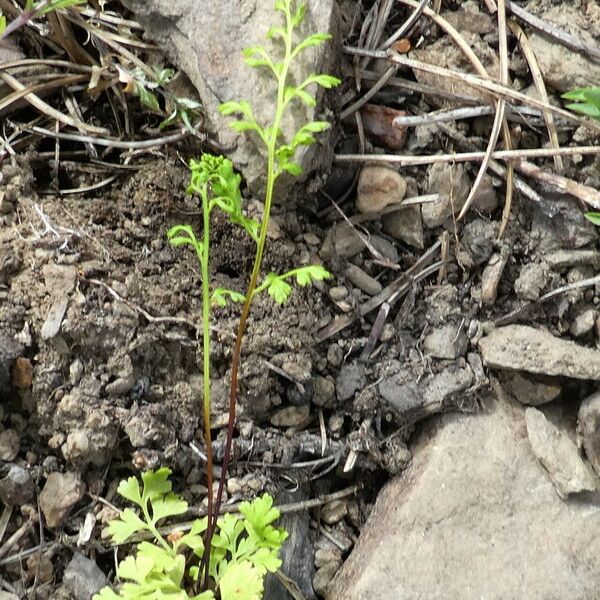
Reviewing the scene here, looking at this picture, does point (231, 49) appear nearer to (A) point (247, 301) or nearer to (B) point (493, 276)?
(A) point (247, 301)

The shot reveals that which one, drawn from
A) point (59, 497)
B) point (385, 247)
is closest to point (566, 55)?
point (385, 247)

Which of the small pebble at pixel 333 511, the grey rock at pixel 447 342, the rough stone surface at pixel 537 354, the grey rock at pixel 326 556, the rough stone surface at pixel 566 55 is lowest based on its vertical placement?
the grey rock at pixel 326 556

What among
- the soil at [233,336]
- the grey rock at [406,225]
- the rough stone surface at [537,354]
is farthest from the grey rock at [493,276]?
the grey rock at [406,225]

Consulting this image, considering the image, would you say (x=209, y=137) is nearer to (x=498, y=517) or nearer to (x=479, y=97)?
(x=479, y=97)

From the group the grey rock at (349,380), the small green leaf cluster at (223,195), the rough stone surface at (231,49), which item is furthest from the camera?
the grey rock at (349,380)

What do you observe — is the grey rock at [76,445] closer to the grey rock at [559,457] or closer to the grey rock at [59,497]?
the grey rock at [59,497]
